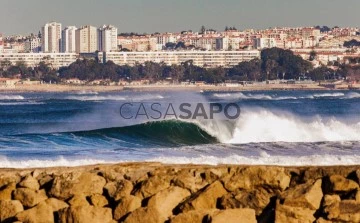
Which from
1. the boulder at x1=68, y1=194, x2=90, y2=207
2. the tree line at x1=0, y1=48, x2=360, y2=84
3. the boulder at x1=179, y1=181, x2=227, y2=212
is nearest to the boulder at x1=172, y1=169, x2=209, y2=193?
the boulder at x1=179, y1=181, x2=227, y2=212

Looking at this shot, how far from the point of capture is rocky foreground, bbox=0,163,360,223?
8375 millimetres

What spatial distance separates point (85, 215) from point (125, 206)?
0.35 m

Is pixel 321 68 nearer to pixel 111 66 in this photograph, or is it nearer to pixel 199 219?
pixel 111 66

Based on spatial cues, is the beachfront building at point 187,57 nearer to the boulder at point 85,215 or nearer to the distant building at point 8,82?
the distant building at point 8,82

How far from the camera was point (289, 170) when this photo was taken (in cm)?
897

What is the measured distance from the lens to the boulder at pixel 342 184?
8539mm

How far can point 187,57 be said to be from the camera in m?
194

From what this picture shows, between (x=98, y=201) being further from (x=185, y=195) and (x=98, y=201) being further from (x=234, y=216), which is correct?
(x=234, y=216)

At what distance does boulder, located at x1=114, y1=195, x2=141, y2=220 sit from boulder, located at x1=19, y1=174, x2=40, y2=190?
0.83 metres

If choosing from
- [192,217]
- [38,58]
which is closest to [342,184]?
[192,217]

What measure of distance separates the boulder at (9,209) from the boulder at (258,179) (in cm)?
168

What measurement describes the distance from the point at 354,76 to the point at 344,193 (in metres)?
163

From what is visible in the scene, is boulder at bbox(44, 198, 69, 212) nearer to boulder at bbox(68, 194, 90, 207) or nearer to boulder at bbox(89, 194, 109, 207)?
boulder at bbox(68, 194, 90, 207)

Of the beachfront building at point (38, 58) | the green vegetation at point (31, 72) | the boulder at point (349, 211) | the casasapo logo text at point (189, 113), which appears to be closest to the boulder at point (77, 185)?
the boulder at point (349, 211)
